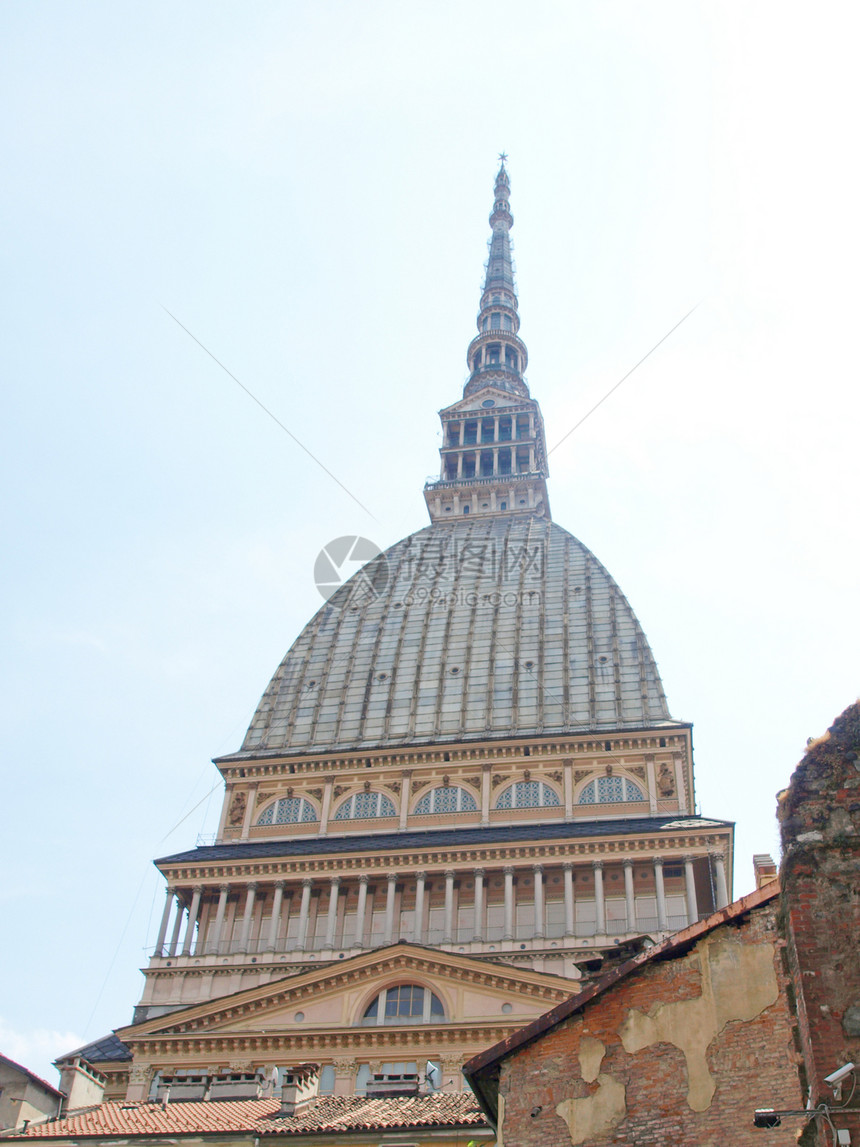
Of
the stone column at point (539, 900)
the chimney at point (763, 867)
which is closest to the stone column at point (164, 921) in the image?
the stone column at point (539, 900)

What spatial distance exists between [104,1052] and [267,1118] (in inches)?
1001

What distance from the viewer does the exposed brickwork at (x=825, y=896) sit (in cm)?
1346

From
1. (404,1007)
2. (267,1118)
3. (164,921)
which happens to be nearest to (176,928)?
(164,921)

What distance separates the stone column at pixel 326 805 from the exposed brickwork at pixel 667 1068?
138 ft

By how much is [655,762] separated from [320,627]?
25.2 meters

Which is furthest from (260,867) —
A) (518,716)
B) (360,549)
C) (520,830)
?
(360,549)

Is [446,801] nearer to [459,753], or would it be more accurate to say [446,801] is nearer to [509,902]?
[459,753]

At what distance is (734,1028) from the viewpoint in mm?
15633

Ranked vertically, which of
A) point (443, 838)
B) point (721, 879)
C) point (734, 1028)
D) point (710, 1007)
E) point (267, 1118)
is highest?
point (443, 838)

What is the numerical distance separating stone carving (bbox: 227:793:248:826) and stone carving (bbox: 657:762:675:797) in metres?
20.7

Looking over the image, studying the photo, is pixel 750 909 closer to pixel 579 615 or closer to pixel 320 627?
pixel 579 615

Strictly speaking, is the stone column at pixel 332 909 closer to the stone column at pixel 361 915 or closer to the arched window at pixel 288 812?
the stone column at pixel 361 915

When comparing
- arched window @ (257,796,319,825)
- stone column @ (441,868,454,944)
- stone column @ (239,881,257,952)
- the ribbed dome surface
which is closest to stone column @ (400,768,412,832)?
the ribbed dome surface

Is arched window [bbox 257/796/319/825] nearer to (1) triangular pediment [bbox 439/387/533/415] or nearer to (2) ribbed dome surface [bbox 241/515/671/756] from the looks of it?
(2) ribbed dome surface [bbox 241/515/671/756]
